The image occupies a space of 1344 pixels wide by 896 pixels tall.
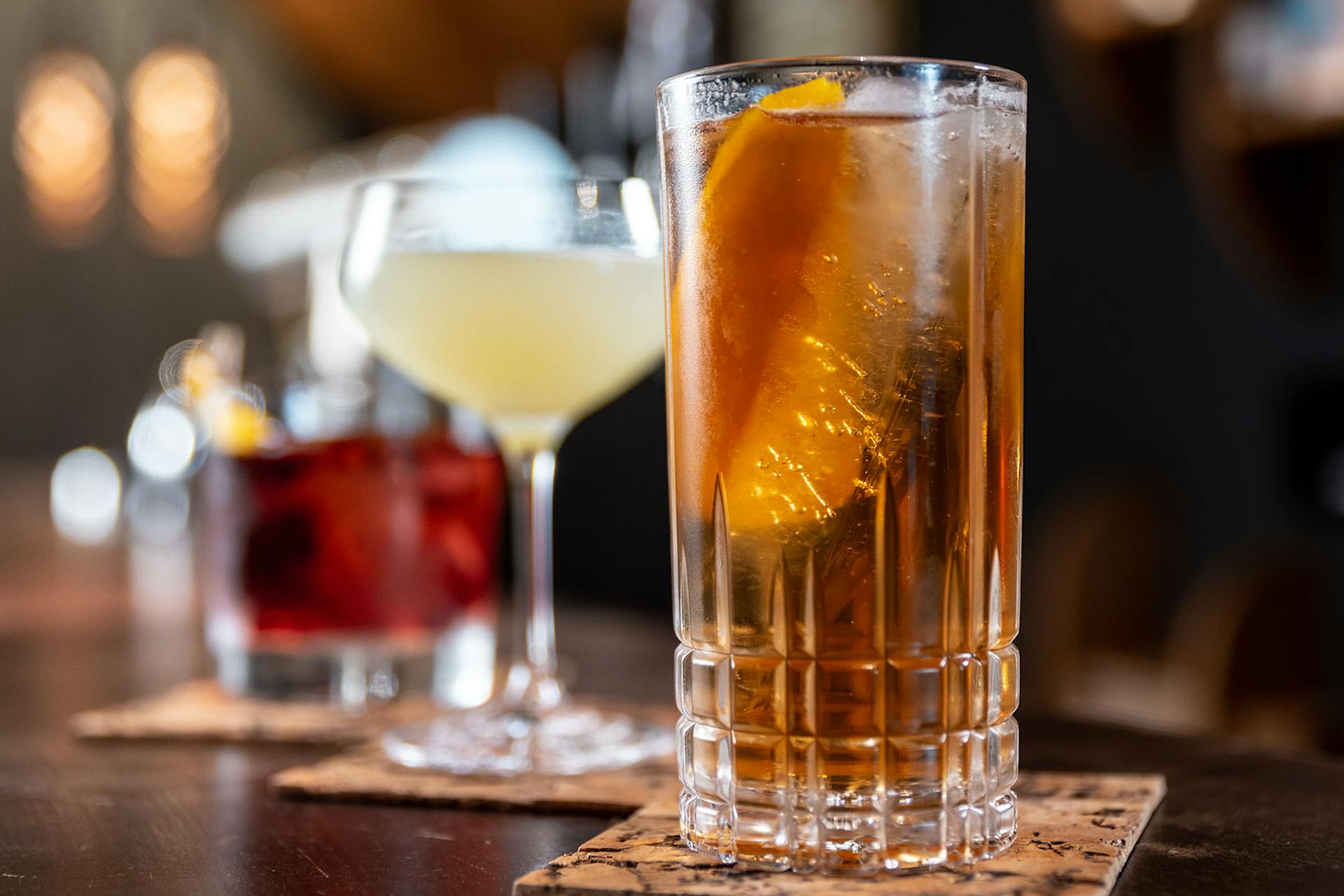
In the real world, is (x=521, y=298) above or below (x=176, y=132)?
below

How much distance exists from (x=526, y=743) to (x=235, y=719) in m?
0.25

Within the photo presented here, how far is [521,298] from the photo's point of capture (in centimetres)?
106

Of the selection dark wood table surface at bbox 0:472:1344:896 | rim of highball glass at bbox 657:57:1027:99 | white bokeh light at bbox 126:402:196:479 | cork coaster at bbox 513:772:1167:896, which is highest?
rim of highball glass at bbox 657:57:1027:99

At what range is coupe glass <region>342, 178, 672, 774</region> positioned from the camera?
1.04 meters

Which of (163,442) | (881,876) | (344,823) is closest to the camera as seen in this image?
(881,876)

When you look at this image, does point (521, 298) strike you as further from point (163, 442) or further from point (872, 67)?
point (163, 442)

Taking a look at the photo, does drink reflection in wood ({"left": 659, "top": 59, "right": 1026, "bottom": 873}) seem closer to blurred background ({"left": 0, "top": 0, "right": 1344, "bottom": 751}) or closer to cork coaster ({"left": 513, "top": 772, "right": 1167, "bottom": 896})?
cork coaster ({"left": 513, "top": 772, "right": 1167, "bottom": 896})

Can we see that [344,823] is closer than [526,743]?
Yes

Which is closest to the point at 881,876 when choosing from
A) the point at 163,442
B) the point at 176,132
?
the point at 163,442

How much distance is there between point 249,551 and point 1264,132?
1.63m

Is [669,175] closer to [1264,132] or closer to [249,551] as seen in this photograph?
[249,551]

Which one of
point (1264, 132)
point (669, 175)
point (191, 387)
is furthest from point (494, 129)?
point (669, 175)

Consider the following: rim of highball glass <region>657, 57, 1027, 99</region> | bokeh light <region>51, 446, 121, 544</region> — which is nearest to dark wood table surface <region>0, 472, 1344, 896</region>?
rim of highball glass <region>657, 57, 1027, 99</region>

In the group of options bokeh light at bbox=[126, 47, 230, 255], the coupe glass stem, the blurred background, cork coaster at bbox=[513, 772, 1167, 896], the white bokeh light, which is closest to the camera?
cork coaster at bbox=[513, 772, 1167, 896]
